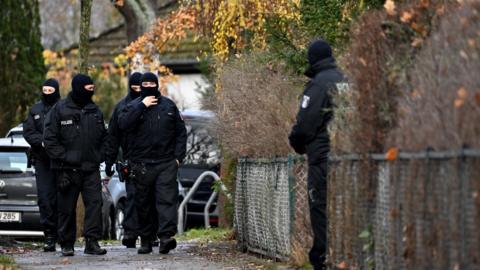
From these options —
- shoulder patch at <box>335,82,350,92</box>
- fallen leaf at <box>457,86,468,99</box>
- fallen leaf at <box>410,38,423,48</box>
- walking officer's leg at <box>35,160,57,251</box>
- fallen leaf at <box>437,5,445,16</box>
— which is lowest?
walking officer's leg at <box>35,160,57,251</box>

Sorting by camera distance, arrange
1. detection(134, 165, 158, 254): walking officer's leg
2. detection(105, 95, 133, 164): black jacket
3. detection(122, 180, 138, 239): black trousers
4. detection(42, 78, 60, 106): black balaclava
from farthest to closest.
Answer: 1. detection(42, 78, 60, 106): black balaclava
2. detection(122, 180, 138, 239): black trousers
3. detection(105, 95, 133, 164): black jacket
4. detection(134, 165, 158, 254): walking officer's leg

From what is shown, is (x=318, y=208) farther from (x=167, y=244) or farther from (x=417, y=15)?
(x=167, y=244)

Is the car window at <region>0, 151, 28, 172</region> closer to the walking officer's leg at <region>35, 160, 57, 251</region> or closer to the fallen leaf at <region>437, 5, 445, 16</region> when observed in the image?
the walking officer's leg at <region>35, 160, 57, 251</region>

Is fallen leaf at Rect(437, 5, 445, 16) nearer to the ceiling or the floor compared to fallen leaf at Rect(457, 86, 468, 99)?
nearer to the ceiling

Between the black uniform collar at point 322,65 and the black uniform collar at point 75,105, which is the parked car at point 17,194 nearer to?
the black uniform collar at point 75,105

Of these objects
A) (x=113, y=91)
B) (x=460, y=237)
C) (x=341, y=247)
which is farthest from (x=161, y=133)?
(x=113, y=91)

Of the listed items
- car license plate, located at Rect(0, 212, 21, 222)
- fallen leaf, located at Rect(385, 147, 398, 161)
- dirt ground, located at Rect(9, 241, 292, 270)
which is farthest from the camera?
car license plate, located at Rect(0, 212, 21, 222)

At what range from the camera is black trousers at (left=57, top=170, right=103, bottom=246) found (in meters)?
15.8

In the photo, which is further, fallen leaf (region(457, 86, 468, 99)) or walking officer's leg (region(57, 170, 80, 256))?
walking officer's leg (region(57, 170, 80, 256))

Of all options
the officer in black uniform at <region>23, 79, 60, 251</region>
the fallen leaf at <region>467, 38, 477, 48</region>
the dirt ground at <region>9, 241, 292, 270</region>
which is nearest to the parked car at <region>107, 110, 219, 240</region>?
the officer in black uniform at <region>23, 79, 60, 251</region>

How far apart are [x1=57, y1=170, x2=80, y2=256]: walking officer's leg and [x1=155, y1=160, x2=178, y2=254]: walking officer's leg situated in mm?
982

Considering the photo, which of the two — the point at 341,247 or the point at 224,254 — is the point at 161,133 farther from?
the point at 341,247

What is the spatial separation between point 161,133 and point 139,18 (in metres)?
12.9

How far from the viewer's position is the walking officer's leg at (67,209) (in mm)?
15734
